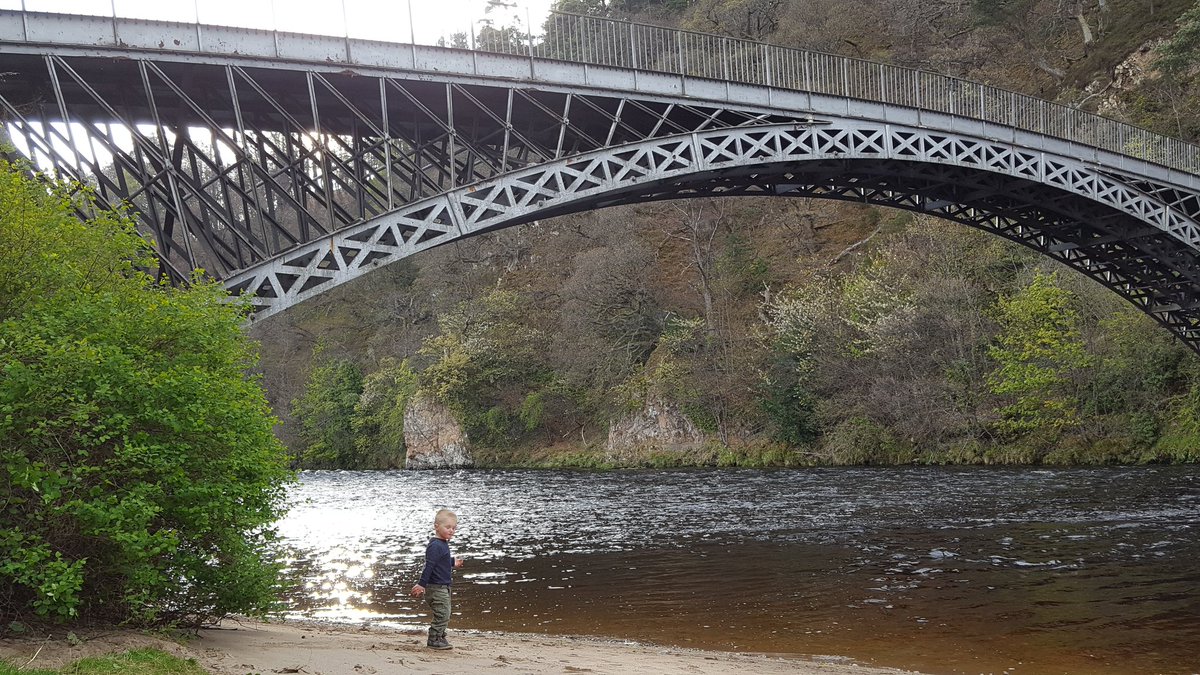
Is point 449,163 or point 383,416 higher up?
point 449,163

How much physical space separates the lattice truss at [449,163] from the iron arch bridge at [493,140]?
67mm

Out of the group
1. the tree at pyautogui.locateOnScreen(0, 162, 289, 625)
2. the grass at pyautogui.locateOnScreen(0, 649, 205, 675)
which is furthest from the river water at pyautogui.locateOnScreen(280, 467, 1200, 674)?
the grass at pyautogui.locateOnScreen(0, 649, 205, 675)

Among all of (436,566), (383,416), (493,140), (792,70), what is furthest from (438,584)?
(383,416)

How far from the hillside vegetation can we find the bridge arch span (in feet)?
11.9

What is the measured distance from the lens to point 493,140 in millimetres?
22359

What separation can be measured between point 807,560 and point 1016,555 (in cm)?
337

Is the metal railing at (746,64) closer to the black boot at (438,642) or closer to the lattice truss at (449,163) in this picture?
the lattice truss at (449,163)

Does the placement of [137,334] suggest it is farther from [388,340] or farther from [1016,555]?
[388,340]

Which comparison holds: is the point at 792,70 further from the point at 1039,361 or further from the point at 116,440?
the point at 116,440

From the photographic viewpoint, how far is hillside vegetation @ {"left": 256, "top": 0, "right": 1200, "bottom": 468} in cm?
3550

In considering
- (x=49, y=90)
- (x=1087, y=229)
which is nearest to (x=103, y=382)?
(x=49, y=90)

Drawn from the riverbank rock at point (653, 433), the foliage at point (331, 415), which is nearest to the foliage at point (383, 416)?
the foliage at point (331, 415)

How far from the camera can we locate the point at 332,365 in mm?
73188

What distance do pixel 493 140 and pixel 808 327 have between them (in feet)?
79.2
